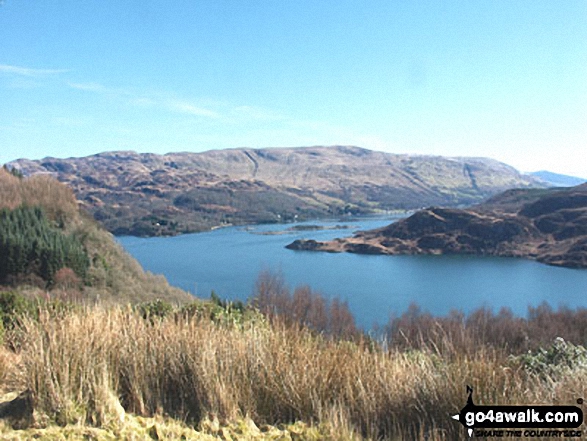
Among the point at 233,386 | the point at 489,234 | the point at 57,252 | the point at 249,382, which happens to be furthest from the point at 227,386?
the point at 489,234

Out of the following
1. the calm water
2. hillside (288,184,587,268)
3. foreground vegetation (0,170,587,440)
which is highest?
foreground vegetation (0,170,587,440)

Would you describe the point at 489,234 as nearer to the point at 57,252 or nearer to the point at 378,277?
the point at 378,277

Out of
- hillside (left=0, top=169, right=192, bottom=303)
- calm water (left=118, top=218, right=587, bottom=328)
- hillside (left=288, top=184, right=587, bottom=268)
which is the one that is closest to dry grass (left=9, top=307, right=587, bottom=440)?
hillside (left=0, top=169, right=192, bottom=303)

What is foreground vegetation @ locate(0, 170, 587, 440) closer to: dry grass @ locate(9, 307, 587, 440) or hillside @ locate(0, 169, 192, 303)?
dry grass @ locate(9, 307, 587, 440)

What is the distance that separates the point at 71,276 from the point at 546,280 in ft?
203

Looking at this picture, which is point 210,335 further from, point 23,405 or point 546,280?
point 546,280

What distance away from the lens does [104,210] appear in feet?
527

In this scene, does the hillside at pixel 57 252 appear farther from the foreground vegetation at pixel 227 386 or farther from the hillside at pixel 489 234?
the hillside at pixel 489 234

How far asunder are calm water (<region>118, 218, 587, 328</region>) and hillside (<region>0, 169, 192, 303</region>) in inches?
393

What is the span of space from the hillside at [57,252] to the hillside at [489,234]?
155ft

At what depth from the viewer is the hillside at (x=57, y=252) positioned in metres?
45.3

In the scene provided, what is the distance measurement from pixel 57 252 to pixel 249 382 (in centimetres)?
4957

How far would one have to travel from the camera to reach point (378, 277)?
72.4 metres

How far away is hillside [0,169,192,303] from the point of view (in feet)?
149
